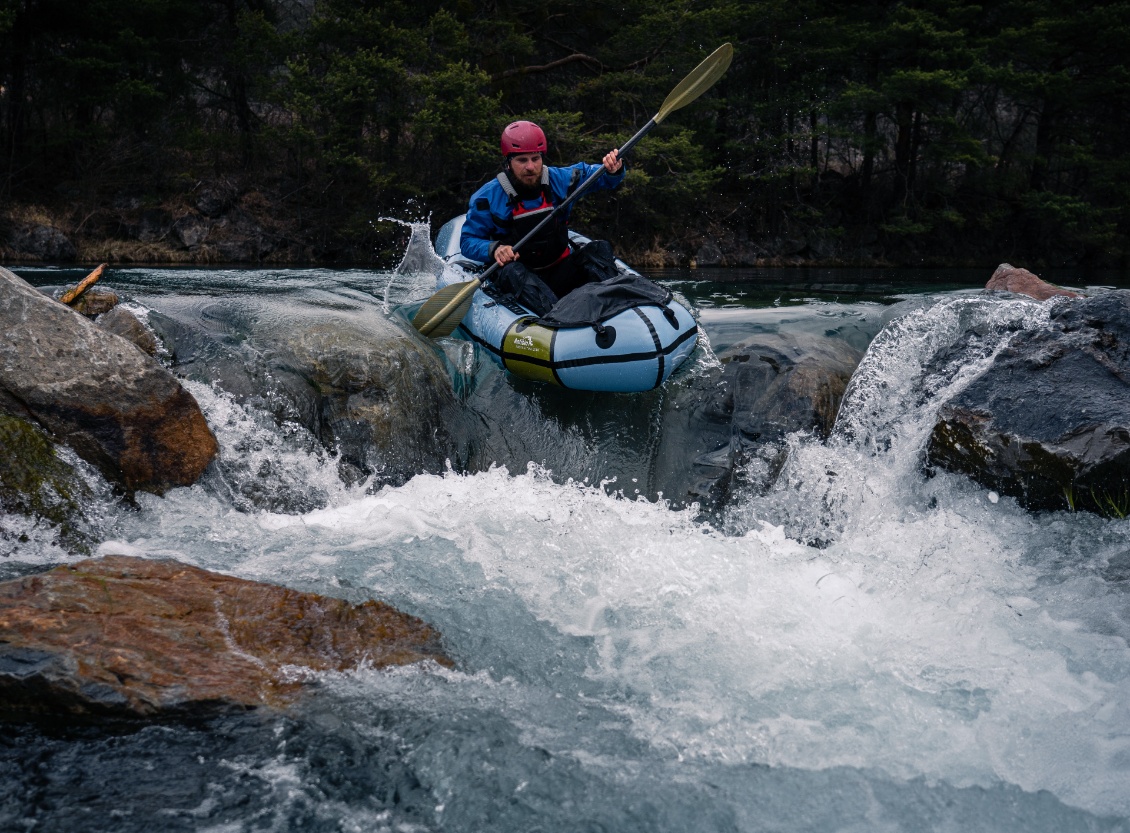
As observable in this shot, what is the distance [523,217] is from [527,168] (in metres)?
0.29

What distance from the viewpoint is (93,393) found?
141 inches

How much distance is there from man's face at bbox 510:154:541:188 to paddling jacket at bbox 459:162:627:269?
73 millimetres

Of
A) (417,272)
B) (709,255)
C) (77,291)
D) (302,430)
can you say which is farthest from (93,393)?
(709,255)

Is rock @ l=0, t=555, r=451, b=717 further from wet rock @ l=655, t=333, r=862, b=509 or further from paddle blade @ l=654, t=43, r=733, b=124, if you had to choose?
paddle blade @ l=654, t=43, r=733, b=124

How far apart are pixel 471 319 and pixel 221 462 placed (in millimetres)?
1703

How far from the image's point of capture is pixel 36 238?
519 inches

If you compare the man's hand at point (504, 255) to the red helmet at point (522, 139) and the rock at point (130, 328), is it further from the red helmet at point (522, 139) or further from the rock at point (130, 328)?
the rock at point (130, 328)

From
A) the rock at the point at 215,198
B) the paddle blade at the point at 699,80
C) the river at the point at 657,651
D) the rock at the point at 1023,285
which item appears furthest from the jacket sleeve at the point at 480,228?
the rock at the point at 215,198

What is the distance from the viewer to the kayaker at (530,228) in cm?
509

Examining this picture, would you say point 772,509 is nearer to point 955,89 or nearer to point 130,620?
point 130,620

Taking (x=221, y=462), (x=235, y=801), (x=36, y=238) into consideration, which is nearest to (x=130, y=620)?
(x=235, y=801)

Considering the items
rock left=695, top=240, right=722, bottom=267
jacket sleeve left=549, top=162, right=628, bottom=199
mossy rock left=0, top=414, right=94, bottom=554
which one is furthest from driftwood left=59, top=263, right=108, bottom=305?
rock left=695, top=240, right=722, bottom=267

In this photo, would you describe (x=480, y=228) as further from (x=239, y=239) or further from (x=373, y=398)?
(x=239, y=239)

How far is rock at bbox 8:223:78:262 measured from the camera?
42.8 feet
